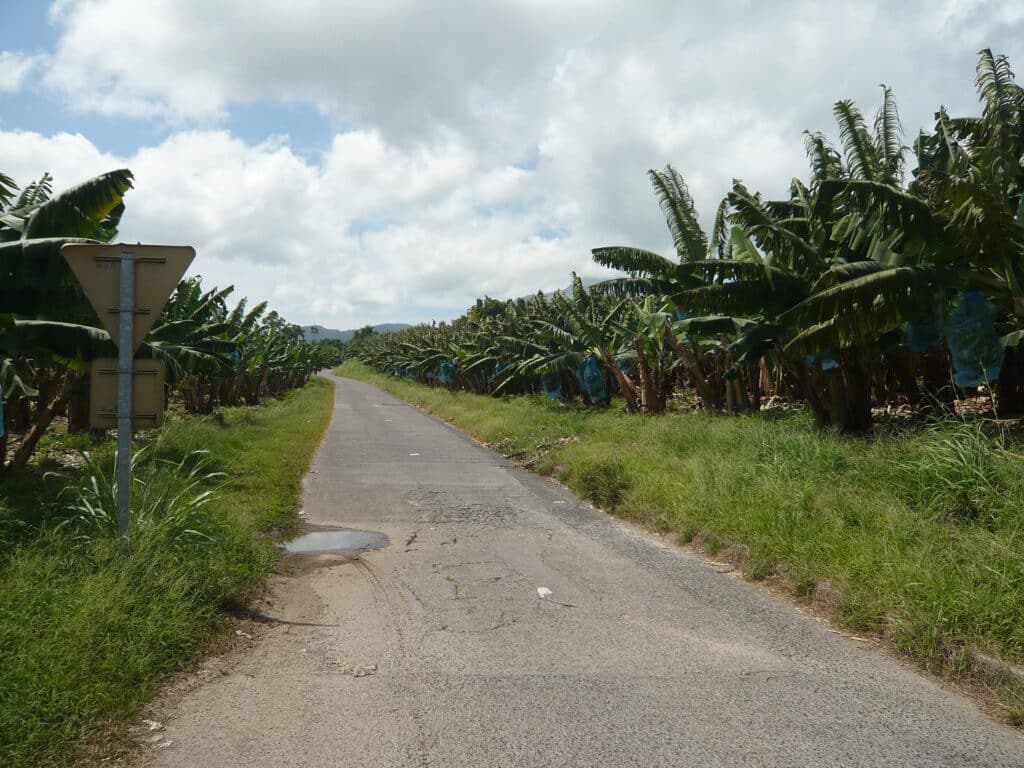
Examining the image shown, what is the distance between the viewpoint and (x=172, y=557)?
17.9 feet

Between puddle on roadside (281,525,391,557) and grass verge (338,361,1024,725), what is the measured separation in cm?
315

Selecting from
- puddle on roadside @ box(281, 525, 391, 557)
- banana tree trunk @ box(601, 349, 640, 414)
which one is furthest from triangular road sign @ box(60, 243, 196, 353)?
banana tree trunk @ box(601, 349, 640, 414)

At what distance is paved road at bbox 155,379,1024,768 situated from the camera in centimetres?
344

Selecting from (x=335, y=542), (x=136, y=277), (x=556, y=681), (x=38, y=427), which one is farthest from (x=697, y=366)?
(x=136, y=277)

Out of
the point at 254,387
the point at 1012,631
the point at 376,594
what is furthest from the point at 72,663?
the point at 254,387

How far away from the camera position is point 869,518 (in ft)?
20.9

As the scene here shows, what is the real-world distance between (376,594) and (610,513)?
430 cm

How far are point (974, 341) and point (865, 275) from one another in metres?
1.97

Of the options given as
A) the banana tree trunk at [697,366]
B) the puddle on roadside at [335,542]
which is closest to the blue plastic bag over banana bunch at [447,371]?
the banana tree trunk at [697,366]

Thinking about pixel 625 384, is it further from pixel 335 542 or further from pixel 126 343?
pixel 126 343

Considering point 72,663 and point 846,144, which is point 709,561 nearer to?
point 72,663

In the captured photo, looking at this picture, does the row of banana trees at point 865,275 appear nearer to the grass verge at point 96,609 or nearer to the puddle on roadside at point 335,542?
the puddle on roadside at point 335,542

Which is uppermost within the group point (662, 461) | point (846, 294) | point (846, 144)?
point (846, 144)

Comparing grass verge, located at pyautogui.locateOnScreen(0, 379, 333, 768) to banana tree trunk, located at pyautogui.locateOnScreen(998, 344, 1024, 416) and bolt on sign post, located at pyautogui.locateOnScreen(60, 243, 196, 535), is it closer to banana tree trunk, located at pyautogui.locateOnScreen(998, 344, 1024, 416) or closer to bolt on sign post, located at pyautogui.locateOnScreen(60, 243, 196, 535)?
bolt on sign post, located at pyautogui.locateOnScreen(60, 243, 196, 535)
